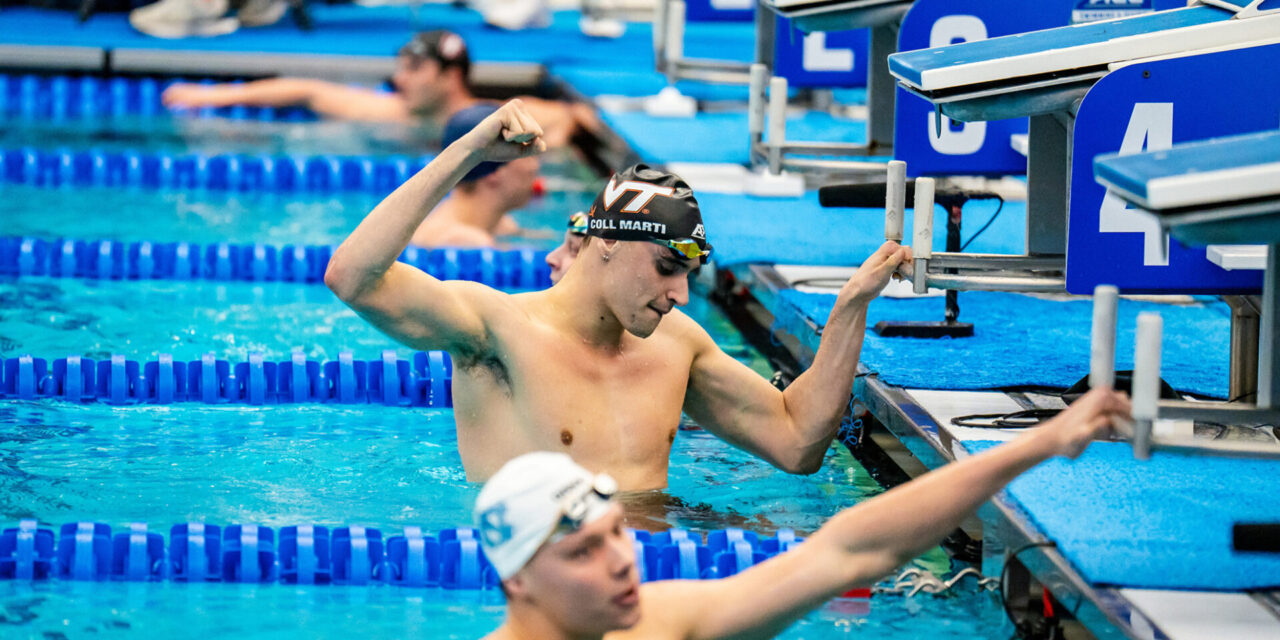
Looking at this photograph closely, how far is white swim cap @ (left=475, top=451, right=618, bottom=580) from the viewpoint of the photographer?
2.14 metres

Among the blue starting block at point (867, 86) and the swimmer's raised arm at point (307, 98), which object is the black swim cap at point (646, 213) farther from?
the swimmer's raised arm at point (307, 98)


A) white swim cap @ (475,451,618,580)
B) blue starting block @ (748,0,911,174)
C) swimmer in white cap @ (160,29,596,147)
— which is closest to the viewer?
white swim cap @ (475,451,618,580)

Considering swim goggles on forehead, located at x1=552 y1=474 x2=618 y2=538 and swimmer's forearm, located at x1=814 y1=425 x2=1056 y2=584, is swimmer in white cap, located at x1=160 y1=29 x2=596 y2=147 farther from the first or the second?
swim goggles on forehead, located at x1=552 y1=474 x2=618 y2=538

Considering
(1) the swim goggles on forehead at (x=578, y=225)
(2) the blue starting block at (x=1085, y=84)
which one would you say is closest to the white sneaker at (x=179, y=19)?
(1) the swim goggles on forehead at (x=578, y=225)

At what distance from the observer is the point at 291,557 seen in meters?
3.70

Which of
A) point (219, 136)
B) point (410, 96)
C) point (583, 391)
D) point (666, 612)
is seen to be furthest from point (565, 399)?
point (219, 136)

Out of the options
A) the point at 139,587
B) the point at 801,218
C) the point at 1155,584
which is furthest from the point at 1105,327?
the point at 801,218

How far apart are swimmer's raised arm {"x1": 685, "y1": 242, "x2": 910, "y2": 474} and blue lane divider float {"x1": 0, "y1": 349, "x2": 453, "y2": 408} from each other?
1.64m

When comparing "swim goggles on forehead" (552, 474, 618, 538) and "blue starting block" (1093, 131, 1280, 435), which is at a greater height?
"blue starting block" (1093, 131, 1280, 435)

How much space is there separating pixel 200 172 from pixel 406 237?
5498mm

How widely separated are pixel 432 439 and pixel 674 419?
1320 mm

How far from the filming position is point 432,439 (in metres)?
4.80

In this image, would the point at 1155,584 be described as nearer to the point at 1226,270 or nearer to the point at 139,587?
the point at 1226,270

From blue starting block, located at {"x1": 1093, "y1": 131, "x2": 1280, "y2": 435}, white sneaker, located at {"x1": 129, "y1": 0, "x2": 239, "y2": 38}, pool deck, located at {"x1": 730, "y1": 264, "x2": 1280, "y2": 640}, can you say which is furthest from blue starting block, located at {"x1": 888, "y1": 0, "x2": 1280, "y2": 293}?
white sneaker, located at {"x1": 129, "y1": 0, "x2": 239, "y2": 38}
